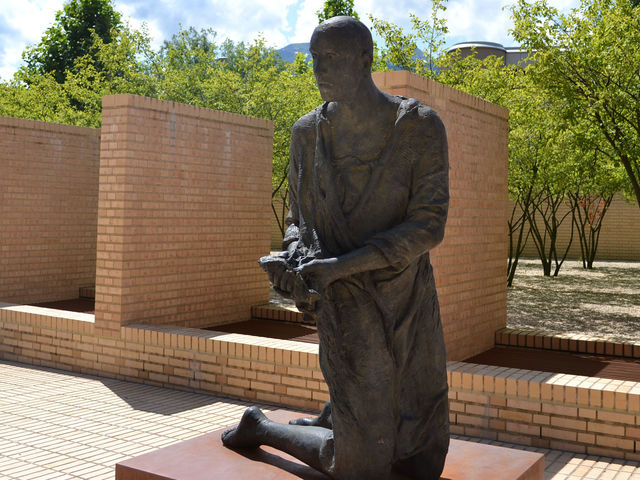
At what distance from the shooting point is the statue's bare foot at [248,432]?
370cm

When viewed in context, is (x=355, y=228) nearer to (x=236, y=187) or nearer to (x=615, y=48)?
(x=236, y=187)

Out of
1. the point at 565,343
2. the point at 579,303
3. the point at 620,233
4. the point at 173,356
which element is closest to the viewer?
the point at 173,356

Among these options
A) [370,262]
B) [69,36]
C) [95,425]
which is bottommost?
[95,425]

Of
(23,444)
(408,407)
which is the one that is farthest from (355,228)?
(23,444)

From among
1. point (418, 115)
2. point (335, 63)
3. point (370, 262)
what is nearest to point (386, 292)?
point (370, 262)

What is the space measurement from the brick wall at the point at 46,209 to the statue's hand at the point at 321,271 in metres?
9.19

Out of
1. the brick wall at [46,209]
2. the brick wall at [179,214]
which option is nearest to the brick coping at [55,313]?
the brick wall at [179,214]

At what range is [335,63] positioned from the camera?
2941 millimetres

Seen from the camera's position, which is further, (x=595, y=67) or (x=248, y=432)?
(x=595, y=67)

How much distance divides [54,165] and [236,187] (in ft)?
11.7

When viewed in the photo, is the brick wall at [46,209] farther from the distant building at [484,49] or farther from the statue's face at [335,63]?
the distant building at [484,49]

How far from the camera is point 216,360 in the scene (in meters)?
7.43

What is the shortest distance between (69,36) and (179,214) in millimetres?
33356

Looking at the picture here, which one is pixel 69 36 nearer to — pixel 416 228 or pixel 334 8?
pixel 334 8
